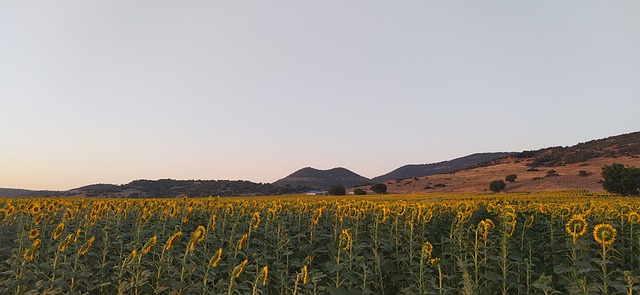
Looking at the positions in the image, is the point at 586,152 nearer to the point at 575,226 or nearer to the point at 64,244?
the point at 575,226

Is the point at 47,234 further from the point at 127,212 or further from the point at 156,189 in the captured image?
the point at 156,189

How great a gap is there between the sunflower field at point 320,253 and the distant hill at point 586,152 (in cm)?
10691

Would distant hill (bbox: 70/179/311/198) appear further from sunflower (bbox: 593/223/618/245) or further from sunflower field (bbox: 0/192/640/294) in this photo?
sunflower (bbox: 593/223/618/245)

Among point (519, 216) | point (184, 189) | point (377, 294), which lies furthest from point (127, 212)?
point (184, 189)

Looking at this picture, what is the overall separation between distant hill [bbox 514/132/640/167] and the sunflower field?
10691 cm

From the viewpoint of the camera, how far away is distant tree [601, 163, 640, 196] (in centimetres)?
4912

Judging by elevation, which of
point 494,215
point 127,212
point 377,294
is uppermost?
point 127,212

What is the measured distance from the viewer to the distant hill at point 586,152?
105188 millimetres

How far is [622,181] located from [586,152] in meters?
75.6

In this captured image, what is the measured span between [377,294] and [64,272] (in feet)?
17.1

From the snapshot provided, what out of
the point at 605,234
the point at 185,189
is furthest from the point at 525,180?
the point at 605,234

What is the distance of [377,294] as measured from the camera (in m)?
7.82

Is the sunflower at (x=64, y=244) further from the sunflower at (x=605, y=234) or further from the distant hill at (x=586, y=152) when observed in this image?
the distant hill at (x=586, y=152)

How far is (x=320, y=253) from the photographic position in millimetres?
10734
